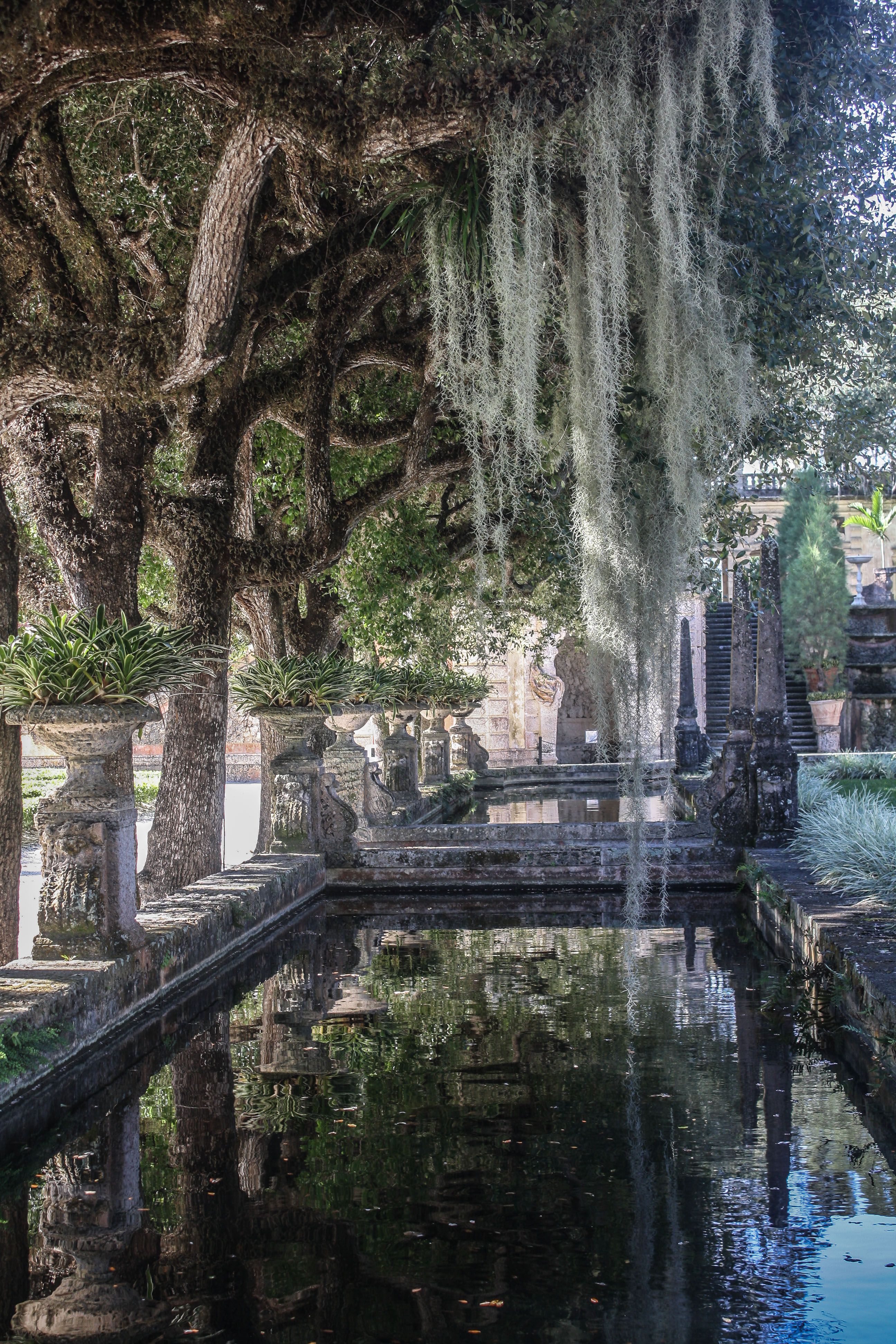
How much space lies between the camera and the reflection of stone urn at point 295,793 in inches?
362

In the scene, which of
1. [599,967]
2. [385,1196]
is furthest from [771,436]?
[385,1196]

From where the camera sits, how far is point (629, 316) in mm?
6461

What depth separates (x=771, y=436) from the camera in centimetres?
827

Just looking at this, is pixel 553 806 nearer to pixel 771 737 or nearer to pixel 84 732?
pixel 771 737

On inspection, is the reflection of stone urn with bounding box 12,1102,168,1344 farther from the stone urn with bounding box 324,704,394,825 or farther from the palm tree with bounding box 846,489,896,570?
the palm tree with bounding box 846,489,896,570

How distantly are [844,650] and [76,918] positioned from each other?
68.1 ft

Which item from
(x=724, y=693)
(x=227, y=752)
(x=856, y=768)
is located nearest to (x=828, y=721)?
(x=724, y=693)

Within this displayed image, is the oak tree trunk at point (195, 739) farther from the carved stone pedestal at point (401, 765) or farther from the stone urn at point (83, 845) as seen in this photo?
the carved stone pedestal at point (401, 765)

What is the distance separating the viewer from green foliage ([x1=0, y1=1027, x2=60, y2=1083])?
400 centimetres

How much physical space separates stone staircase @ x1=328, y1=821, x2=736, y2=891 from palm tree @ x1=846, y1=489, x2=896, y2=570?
749 inches

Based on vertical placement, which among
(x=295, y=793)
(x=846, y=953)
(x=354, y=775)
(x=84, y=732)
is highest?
(x=84, y=732)

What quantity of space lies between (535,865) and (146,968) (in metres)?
4.40

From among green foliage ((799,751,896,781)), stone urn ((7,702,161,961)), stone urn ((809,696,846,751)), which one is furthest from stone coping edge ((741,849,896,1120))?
stone urn ((809,696,846,751))

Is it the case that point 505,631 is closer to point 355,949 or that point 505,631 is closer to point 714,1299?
point 355,949
